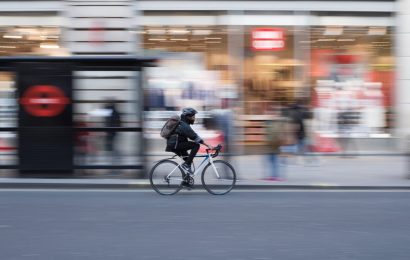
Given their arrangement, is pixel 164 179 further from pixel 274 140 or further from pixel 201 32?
pixel 201 32

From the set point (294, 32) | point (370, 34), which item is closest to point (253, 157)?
point (294, 32)

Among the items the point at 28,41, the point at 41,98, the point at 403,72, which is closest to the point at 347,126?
the point at 403,72

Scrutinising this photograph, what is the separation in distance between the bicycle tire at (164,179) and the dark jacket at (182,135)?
30 centimetres

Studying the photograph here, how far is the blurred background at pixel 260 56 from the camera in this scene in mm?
17125

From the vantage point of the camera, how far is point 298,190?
1158cm

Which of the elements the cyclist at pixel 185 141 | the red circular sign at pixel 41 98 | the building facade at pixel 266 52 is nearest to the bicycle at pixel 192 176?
the cyclist at pixel 185 141

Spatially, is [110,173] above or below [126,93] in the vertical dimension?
below

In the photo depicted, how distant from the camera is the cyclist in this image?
1067 centimetres
